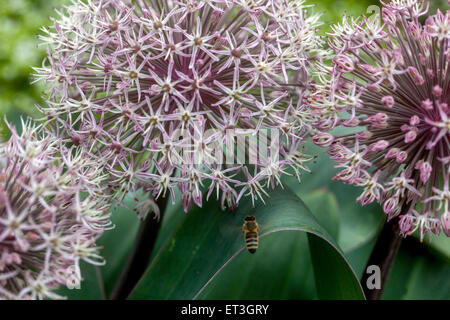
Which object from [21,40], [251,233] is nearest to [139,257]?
[251,233]

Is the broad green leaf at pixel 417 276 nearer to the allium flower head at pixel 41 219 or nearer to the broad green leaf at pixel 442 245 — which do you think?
the broad green leaf at pixel 442 245

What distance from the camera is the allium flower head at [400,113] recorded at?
77cm

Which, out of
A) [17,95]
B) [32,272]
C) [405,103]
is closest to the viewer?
[32,272]

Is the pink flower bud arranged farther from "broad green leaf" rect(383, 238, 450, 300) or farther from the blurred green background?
the blurred green background

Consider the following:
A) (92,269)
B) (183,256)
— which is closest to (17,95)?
(92,269)

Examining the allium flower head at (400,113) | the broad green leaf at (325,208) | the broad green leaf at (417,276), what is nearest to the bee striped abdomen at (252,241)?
the allium flower head at (400,113)

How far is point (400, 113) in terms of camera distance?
0.82 m

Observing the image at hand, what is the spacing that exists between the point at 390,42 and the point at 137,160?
18.9 inches

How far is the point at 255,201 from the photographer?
91 centimetres

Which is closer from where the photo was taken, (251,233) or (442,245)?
(251,233)

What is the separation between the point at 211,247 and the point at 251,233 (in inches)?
5.6

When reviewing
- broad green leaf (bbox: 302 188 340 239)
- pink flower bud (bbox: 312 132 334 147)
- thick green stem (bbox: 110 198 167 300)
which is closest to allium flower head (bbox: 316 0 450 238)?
pink flower bud (bbox: 312 132 334 147)

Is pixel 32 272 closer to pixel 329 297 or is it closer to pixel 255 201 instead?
pixel 255 201

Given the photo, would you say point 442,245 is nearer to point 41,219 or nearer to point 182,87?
point 182,87
